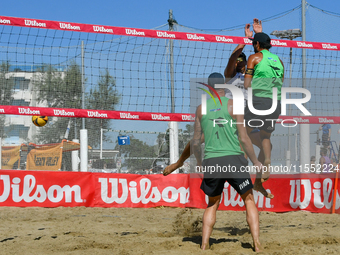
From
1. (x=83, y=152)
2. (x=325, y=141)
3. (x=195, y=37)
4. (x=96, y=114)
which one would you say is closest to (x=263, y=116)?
(x=195, y=37)

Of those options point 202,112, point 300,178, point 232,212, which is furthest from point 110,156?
point 202,112

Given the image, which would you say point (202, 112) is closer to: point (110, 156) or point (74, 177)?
point (74, 177)

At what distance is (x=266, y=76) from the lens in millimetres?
3859

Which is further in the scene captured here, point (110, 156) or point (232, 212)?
point (110, 156)

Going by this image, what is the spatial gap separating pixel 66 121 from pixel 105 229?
6.53 m

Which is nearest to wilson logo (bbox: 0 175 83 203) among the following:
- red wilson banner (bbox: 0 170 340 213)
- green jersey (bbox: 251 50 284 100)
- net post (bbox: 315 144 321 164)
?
red wilson banner (bbox: 0 170 340 213)

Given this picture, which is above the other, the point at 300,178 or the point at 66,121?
the point at 66,121

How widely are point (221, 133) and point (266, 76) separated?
99 cm

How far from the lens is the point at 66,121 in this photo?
1076cm

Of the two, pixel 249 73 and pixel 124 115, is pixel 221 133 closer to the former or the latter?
pixel 249 73

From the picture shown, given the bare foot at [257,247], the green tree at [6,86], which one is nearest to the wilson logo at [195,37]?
the bare foot at [257,247]

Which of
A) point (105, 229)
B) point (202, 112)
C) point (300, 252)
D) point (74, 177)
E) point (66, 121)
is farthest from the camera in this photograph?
point (66, 121)

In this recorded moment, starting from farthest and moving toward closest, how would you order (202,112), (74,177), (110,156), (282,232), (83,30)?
(110,156) → (74,177) → (83,30) → (282,232) → (202,112)

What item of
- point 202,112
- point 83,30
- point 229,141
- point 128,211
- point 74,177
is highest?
point 83,30
